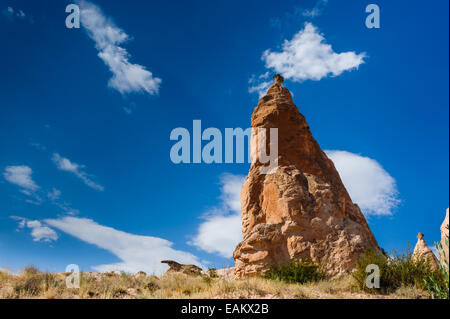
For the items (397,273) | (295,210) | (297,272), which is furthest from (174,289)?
(397,273)

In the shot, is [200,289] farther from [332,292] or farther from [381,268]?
[381,268]

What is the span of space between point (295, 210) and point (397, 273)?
419 centimetres

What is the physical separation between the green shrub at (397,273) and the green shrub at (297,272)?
1568mm

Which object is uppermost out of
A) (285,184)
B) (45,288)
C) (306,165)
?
(306,165)

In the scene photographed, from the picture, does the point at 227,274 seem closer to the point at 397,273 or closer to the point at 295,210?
the point at 295,210

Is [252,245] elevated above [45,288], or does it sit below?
above

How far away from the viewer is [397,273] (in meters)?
10.1

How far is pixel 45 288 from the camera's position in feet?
31.3

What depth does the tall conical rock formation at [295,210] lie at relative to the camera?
12172mm

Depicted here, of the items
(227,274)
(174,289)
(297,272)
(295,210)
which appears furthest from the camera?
(227,274)

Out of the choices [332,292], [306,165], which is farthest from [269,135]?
[332,292]

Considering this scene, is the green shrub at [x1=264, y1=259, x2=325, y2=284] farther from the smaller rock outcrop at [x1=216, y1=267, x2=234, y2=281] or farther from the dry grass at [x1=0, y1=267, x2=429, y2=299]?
the smaller rock outcrop at [x1=216, y1=267, x2=234, y2=281]

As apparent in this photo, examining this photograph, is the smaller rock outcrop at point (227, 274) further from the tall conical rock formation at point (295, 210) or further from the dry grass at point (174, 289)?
the dry grass at point (174, 289)
